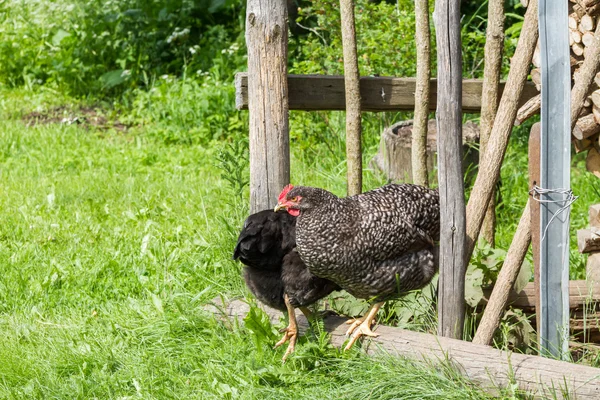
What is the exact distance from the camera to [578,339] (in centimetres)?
438

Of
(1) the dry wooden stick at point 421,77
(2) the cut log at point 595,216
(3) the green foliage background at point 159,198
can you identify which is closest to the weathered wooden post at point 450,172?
(3) the green foliage background at point 159,198

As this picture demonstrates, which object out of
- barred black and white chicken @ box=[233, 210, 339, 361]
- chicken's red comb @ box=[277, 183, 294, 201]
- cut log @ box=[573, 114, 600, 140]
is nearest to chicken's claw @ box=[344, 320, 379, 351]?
barred black and white chicken @ box=[233, 210, 339, 361]

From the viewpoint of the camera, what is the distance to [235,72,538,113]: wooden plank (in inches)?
173

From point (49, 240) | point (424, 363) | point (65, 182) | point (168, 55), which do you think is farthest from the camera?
point (168, 55)

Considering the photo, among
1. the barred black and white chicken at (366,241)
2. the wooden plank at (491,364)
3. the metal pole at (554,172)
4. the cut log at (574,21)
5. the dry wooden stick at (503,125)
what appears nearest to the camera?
the wooden plank at (491,364)

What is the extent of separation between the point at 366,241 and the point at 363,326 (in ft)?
1.42

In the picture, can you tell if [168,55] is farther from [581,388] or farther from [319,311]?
[581,388]

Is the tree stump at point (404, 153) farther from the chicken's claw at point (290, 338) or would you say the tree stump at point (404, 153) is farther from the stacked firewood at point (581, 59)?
the chicken's claw at point (290, 338)

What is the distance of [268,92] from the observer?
13.8 feet

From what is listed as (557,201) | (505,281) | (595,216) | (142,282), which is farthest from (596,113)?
(142,282)

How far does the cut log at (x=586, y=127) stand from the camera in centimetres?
424

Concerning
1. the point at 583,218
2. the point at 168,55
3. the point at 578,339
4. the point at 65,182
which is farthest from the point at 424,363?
the point at 168,55

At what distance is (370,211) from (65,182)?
3.88 meters

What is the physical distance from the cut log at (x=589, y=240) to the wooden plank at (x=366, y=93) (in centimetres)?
77
